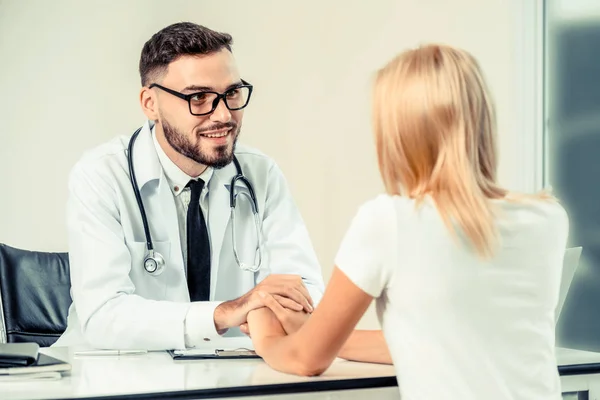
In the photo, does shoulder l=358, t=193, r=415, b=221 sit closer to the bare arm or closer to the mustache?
the bare arm

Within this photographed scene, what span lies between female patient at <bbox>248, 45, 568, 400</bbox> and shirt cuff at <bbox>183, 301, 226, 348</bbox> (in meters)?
0.49

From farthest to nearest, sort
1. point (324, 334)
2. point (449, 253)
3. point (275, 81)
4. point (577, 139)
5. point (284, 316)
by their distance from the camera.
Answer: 1. point (275, 81)
2. point (577, 139)
3. point (284, 316)
4. point (324, 334)
5. point (449, 253)

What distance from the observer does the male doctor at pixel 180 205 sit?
1817 mm

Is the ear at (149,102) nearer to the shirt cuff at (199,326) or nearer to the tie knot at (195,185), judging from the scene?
the tie knot at (195,185)

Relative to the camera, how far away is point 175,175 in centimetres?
203

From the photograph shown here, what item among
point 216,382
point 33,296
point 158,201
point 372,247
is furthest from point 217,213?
point 372,247

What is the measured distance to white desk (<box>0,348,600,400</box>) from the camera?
117 centimetres

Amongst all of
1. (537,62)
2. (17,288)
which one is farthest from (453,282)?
(537,62)

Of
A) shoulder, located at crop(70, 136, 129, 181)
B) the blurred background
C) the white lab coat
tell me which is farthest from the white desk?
the blurred background

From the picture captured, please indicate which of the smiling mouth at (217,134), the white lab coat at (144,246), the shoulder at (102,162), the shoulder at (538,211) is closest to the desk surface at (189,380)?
the white lab coat at (144,246)

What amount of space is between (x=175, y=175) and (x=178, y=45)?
1.07ft

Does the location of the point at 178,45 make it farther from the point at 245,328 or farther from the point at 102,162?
the point at 245,328

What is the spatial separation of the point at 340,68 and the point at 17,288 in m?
1.93

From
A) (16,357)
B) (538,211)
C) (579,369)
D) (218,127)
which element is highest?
(218,127)
